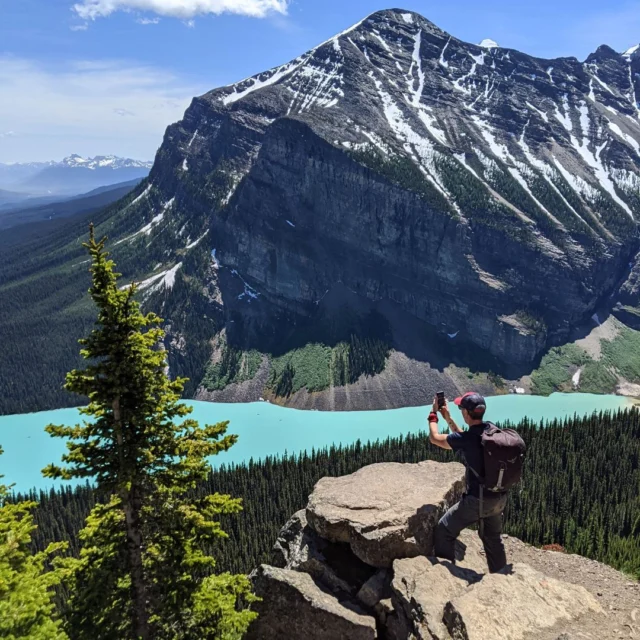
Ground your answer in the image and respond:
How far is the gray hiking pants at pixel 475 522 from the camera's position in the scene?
1598cm

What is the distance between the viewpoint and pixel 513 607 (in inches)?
556

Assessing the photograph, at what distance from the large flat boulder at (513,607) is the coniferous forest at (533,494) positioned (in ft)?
134

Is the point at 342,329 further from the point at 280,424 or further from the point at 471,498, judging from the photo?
the point at 471,498

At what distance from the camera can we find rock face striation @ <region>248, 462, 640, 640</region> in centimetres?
1405

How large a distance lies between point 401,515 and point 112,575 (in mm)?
9755

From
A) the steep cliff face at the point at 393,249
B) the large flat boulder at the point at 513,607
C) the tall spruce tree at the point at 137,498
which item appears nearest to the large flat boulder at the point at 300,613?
the tall spruce tree at the point at 137,498

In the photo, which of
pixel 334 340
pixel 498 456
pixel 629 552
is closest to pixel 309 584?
pixel 498 456

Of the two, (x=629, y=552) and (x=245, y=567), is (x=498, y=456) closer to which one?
(x=629, y=552)

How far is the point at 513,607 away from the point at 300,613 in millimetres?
7187

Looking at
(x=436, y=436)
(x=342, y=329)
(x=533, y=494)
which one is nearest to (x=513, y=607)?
(x=436, y=436)

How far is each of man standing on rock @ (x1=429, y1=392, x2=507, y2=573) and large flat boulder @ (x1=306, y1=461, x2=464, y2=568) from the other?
0.93 m

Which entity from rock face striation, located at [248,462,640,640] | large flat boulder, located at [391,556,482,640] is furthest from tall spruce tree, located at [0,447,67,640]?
→ large flat boulder, located at [391,556,482,640]

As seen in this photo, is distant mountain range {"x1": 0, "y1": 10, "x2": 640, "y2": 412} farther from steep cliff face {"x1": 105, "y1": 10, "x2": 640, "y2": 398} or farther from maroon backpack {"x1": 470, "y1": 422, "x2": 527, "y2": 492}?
maroon backpack {"x1": 470, "y1": 422, "x2": 527, "y2": 492}

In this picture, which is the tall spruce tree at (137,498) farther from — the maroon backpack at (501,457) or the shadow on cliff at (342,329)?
the shadow on cliff at (342,329)
